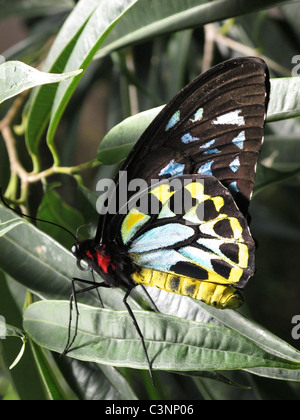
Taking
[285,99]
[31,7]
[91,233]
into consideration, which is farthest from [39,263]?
[31,7]

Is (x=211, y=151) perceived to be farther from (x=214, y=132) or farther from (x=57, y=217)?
(x=57, y=217)

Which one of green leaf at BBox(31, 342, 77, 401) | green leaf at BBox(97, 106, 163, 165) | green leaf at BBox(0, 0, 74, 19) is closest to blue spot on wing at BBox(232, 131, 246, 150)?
green leaf at BBox(97, 106, 163, 165)

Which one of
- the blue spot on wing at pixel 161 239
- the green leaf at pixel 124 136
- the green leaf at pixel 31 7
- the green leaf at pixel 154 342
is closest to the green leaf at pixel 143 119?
the green leaf at pixel 124 136

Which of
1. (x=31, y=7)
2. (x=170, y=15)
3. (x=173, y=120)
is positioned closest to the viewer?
(x=173, y=120)

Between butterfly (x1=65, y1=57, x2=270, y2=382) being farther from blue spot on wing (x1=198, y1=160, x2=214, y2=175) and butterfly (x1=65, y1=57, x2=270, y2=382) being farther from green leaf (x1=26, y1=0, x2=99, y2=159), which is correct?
green leaf (x1=26, y1=0, x2=99, y2=159)

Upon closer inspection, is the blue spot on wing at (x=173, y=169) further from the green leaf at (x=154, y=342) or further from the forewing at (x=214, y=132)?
the green leaf at (x=154, y=342)
